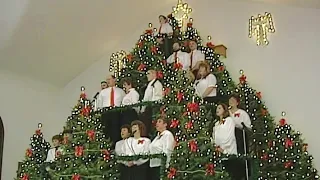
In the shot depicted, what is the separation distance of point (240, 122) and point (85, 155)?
2917 millimetres

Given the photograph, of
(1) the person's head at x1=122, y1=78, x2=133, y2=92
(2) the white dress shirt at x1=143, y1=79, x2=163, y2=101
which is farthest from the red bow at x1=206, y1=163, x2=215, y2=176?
(1) the person's head at x1=122, y1=78, x2=133, y2=92

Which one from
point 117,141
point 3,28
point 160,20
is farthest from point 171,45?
point 3,28

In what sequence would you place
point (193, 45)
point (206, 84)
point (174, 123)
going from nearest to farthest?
point (174, 123), point (206, 84), point (193, 45)

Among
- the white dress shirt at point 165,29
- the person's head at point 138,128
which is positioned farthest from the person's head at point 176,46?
the person's head at point 138,128

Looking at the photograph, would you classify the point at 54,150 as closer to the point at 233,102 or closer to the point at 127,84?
the point at 127,84

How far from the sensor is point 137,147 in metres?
8.88

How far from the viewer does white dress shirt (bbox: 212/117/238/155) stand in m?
8.81

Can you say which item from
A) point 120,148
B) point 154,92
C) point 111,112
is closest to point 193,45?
point 154,92

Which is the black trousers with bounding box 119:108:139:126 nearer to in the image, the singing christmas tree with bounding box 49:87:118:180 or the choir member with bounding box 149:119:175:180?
the singing christmas tree with bounding box 49:87:118:180

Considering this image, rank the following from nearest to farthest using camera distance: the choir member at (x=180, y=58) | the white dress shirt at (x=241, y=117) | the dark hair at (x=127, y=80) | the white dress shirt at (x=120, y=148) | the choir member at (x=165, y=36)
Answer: the white dress shirt at (x=120, y=148), the white dress shirt at (x=241, y=117), the dark hair at (x=127, y=80), the choir member at (x=180, y=58), the choir member at (x=165, y=36)

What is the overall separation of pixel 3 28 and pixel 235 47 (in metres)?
4.96

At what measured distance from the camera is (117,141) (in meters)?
9.95

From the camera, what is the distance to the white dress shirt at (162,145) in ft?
28.2

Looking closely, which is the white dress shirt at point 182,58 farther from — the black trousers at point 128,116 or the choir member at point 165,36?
the black trousers at point 128,116
